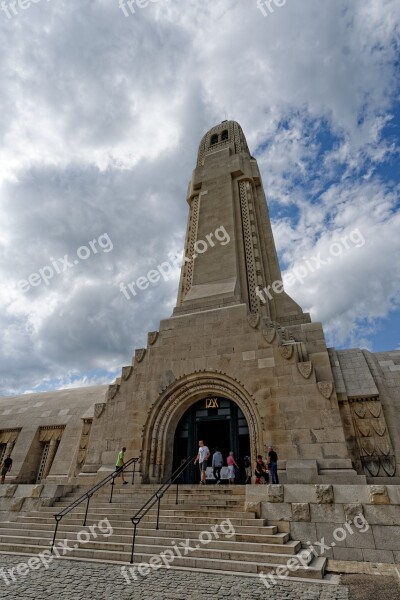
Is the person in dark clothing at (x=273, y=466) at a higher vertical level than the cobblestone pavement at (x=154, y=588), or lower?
higher

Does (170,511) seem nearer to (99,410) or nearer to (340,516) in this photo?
(340,516)

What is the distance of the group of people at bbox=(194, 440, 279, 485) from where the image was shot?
9.66 meters

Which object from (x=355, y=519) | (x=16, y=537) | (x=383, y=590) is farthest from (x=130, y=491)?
(x=383, y=590)

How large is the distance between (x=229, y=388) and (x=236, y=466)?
8.70 feet

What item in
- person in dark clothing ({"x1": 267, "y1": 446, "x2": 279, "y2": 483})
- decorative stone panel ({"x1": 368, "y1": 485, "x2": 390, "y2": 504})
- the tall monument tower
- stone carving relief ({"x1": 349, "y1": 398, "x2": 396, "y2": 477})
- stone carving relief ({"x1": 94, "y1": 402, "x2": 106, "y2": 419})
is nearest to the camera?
decorative stone panel ({"x1": 368, "y1": 485, "x2": 390, "y2": 504})

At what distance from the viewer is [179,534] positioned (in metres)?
7.73

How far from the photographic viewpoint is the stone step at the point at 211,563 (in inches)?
234

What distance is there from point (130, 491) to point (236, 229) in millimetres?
13674

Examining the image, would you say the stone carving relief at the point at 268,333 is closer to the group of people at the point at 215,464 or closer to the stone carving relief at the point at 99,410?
the group of people at the point at 215,464

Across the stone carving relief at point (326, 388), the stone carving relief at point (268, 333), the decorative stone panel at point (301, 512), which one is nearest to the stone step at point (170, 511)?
the decorative stone panel at point (301, 512)

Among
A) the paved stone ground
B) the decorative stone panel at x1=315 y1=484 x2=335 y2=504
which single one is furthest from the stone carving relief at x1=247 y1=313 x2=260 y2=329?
the paved stone ground

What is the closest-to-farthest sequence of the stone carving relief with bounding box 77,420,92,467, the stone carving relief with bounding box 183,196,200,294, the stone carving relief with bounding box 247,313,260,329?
the stone carving relief with bounding box 247,313,260,329 < the stone carving relief with bounding box 77,420,92,467 < the stone carving relief with bounding box 183,196,200,294

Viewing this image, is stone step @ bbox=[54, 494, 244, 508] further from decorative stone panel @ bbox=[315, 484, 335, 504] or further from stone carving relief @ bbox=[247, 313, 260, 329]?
stone carving relief @ bbox=[247, 313, 260, 329]

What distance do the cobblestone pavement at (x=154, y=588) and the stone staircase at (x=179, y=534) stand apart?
0.50 metres
